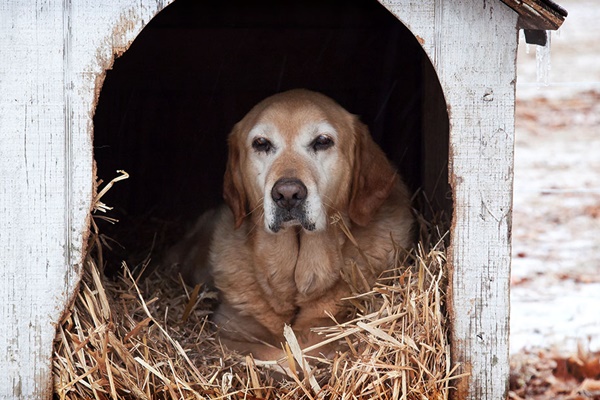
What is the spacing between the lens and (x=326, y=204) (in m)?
3.96

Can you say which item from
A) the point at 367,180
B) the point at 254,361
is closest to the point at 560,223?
the point at 367,180

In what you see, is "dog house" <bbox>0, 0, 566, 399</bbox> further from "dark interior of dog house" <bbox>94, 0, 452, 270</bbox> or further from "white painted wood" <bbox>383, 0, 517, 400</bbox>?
"dark interior of dog house" <bbox>94, 0, 452, 270</bbox>

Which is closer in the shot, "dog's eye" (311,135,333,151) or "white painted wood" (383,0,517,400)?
"white painted wood" (383,0,517,400)

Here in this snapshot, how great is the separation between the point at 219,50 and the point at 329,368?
9.69ft

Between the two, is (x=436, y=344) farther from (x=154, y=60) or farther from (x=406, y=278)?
(x=154, y=60)

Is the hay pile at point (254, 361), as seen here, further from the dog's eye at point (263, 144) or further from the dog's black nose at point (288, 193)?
the dog's eye at point (263, 144)

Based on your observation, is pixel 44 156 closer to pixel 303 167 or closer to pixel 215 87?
pixel 303 167

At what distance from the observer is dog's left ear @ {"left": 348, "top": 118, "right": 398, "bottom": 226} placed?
416 centimetres

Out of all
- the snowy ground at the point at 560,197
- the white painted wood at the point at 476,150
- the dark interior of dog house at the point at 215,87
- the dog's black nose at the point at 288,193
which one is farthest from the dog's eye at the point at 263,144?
the dark interior of dog house at the point at 215,87

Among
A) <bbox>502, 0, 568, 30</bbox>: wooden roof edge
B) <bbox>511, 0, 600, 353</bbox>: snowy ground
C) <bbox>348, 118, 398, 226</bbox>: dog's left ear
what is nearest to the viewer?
<bbox>502, 0, 568, 30</bbox>: wooden roof edge

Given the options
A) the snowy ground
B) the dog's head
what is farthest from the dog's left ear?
the snowy ground

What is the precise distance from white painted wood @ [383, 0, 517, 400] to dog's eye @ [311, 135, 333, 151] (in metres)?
0.82

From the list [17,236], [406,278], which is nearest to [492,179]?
[406,278]

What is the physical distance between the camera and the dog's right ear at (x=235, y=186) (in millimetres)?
4320
